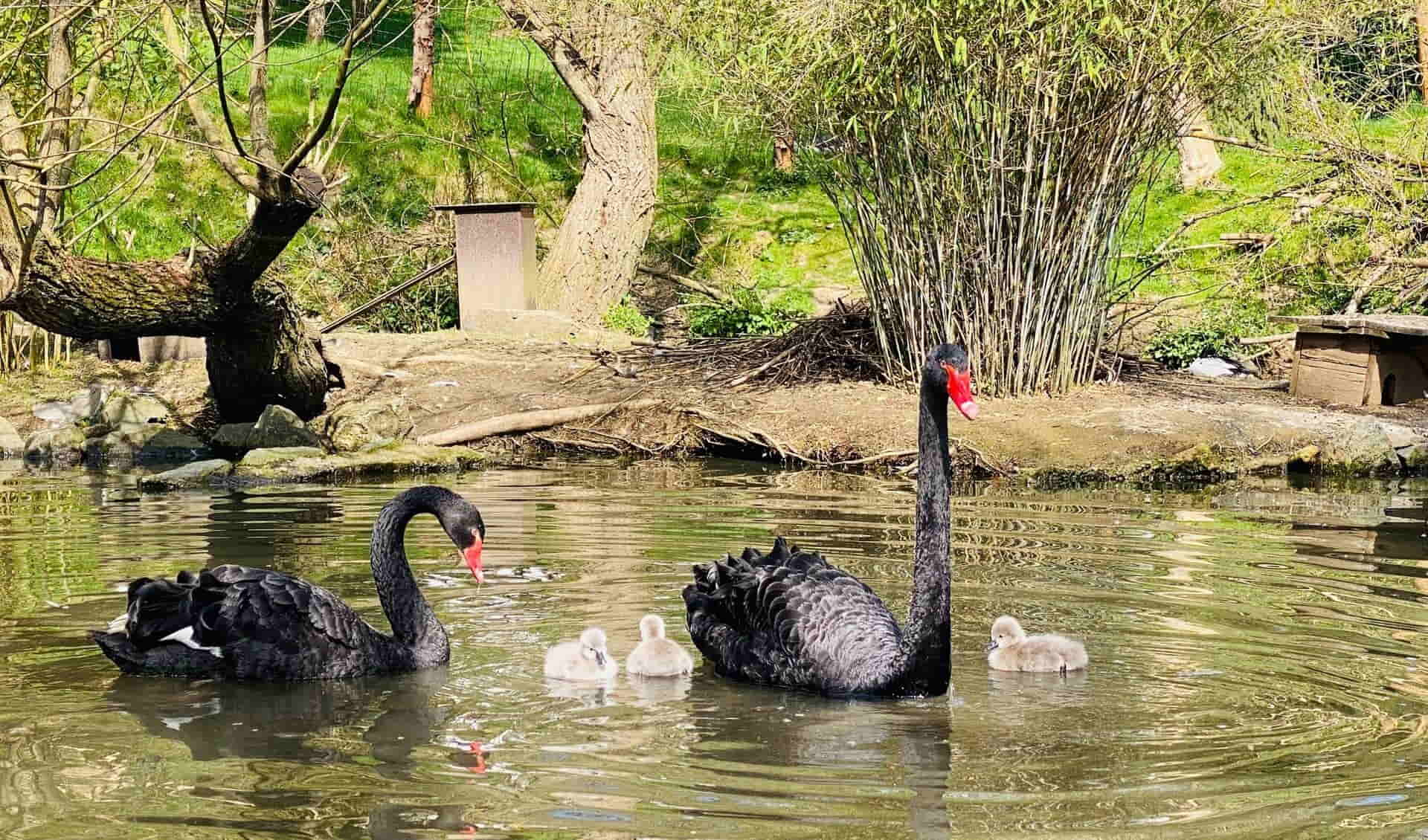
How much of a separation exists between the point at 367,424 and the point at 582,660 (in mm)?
6542

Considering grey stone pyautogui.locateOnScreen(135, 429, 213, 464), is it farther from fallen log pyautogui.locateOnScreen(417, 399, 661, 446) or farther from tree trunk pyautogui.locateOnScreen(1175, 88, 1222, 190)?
tree trunk pyautogui.locateOnScreen(1175, 88, 1222, 190)

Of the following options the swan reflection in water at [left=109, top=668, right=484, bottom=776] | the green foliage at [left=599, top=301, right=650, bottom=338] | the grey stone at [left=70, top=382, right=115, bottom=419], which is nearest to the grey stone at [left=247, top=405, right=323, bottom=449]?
the grey stone at [left=70, top=382, right=115, bottom=419]

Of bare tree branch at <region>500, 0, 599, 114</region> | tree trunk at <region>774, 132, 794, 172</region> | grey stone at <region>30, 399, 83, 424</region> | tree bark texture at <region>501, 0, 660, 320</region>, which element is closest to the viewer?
grey stone at <region>30, 399, 83, 424</region>

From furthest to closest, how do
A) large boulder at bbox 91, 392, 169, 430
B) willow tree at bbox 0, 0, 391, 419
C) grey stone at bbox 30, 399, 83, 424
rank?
1. grey stone at bbox 30, 399, 83, 424
2. large boulder at bbox 91, 392, 169, 430
3. willow tree at bbox 0, 0, 391, 419

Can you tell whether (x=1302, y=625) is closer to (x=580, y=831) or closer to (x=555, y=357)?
(x=580, y=831)

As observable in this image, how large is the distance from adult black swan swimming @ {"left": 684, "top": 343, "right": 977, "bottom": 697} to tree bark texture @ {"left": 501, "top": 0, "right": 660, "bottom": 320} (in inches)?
426

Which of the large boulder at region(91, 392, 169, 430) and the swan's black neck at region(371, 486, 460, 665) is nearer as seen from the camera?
the swan's black neck at region(371, 486, 460, 665)

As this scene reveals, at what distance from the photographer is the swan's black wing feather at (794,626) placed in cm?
522

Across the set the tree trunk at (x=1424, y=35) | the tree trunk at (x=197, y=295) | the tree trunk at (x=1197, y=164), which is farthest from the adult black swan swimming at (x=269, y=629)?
the tree trunk at (x=1197, y=164)

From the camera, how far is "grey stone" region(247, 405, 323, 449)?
1137 centimetres

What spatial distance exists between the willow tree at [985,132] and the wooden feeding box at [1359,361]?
5.63ft

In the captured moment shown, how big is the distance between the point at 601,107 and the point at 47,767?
1245 cm

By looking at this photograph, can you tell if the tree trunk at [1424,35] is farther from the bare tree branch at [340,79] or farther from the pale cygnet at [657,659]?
the pale cygnet at [657,659]

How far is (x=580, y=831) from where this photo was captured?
384 cm
